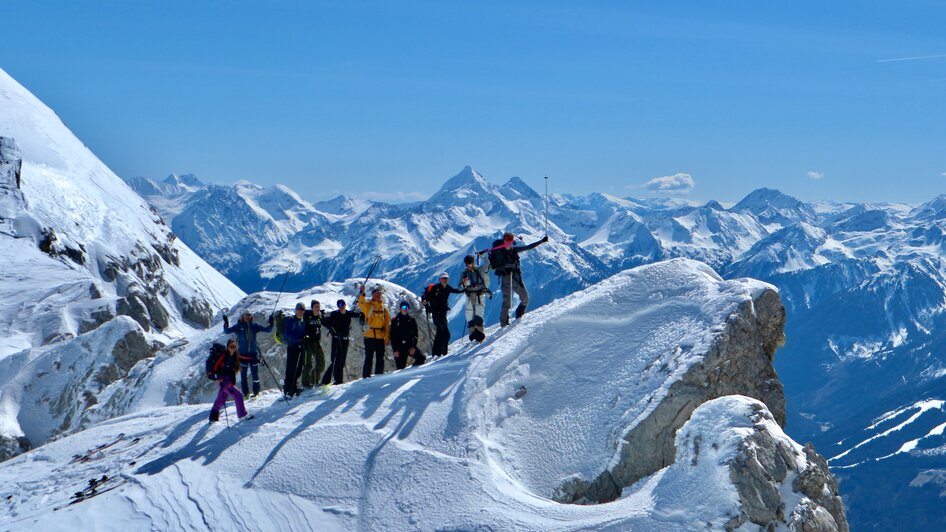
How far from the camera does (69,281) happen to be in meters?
71.8

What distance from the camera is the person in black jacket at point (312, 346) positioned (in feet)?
73.1

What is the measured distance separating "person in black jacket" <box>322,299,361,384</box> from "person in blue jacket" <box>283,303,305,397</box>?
2.26 feet

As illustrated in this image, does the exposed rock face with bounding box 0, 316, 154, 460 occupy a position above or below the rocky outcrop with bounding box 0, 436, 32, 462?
above

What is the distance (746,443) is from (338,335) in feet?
39.5

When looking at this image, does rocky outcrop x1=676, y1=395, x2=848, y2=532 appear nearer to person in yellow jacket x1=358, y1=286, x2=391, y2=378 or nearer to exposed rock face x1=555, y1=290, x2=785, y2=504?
exposed rock face x1=555, y1=290, x2=785, y2=504

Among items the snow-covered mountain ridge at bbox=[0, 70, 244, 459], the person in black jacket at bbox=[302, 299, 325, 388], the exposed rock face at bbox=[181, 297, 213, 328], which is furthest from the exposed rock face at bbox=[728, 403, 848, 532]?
the exposed rock face at bbox=[181, 297, 213, 328]

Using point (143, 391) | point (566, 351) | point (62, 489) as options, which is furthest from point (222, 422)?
point (143, 391)

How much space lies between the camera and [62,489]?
1852 cm

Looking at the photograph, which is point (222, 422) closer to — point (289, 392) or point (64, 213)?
point (289, 392)

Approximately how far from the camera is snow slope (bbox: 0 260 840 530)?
15.0 meters

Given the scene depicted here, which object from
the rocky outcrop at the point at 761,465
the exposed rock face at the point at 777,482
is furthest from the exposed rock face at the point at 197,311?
the exposed rock face at the point at 777,482

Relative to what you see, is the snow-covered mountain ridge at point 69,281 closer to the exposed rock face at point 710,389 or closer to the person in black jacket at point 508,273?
the person in black jacket at point 508,273

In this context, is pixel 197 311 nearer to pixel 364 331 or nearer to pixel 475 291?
pixel 364 331

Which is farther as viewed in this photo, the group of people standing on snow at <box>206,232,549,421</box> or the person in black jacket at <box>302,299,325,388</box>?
the person in black jacket at <box>302,299,325,388</box>
